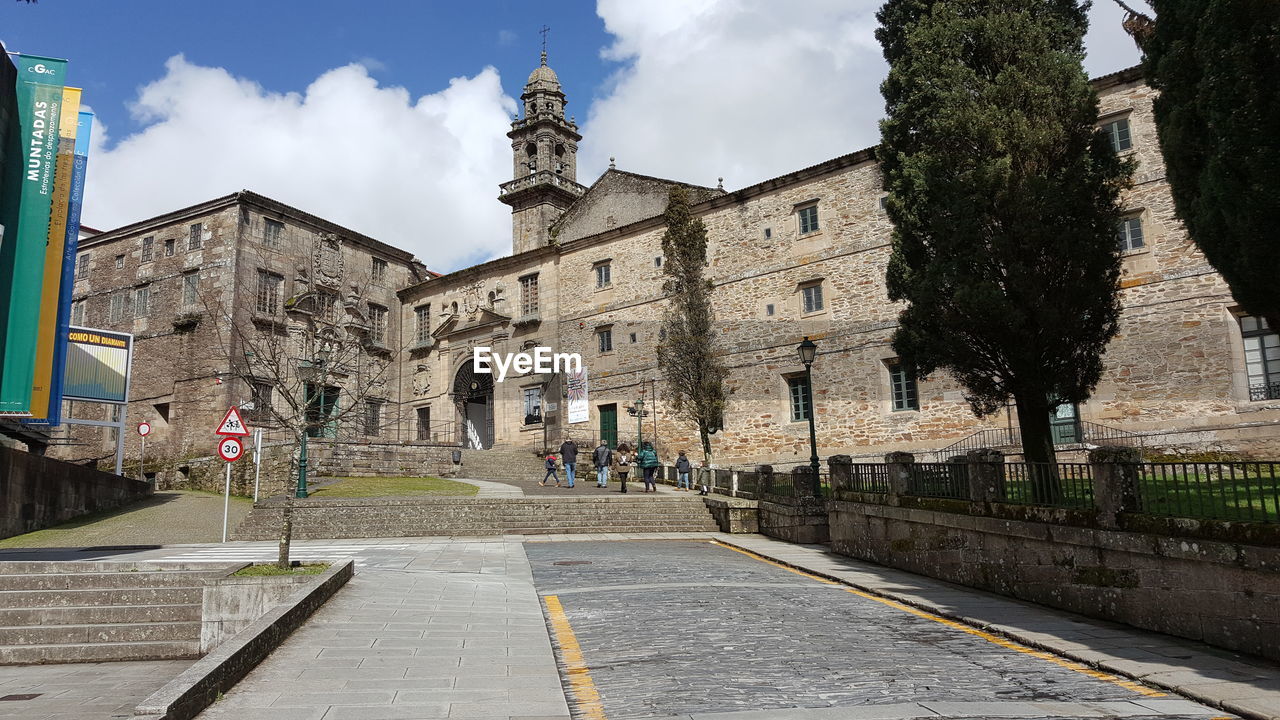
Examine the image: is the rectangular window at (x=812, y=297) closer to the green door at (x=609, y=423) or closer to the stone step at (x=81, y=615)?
the green door at (x=609, y=423)

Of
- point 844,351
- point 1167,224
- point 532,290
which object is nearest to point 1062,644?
point 1167,224

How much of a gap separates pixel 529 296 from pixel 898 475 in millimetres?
26762

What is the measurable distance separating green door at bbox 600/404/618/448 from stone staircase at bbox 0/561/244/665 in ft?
82.2

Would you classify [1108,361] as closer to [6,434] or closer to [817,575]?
[817,575]

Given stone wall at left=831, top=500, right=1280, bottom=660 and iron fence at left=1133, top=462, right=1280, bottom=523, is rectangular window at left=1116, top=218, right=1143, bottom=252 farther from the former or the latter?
iron fence at left=1133, top=462, right=1280, bottom=523

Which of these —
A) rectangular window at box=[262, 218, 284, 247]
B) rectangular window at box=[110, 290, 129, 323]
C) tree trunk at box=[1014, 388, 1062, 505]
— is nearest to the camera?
tree trunk at box=[1014, 388, 1062, 505]

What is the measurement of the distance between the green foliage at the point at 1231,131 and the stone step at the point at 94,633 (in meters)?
10.6

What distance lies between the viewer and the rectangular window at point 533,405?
115ft

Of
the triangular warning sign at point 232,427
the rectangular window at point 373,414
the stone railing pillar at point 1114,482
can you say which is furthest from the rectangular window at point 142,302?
the stone railing pillar at point 1114,482

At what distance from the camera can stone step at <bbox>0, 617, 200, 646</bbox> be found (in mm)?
7371

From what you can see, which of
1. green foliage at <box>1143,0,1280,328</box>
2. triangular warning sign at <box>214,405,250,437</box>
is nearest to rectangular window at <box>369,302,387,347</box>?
triangular warning sign at <box>214,405,250,437</box>

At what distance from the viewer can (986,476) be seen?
1005cm

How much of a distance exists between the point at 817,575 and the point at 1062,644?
16.8 ft

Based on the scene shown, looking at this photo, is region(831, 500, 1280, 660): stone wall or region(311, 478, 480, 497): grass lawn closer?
region(831, 500, 1280, 660): stone wall
